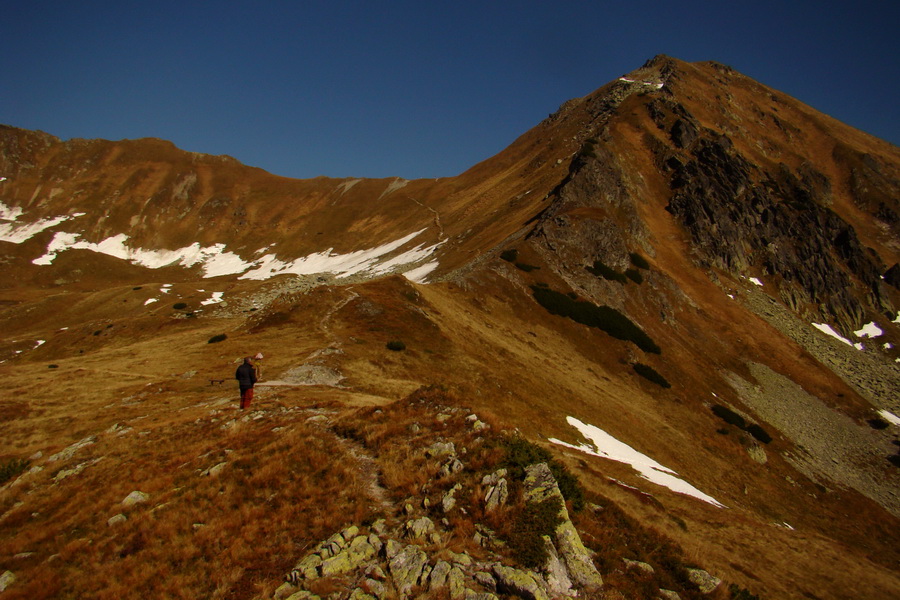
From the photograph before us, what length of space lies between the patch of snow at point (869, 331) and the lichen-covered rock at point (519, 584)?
108117 millimetres

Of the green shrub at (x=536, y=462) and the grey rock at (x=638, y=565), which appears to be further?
the green shrub at (x=536, y=462)

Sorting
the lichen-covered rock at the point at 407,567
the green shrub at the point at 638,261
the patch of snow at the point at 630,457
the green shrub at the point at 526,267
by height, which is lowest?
the patch of snow at the point at 630,457

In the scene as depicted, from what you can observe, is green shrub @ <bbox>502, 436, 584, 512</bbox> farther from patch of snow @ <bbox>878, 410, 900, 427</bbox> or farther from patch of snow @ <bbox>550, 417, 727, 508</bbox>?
patch of snow @ <bbox>878, 410, 900, 427</bbox>

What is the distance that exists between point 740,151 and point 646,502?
4938 inches

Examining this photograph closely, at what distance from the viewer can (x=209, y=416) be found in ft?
58.2

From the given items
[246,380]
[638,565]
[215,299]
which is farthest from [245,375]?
[215,299]

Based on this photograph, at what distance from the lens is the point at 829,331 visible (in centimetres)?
8175

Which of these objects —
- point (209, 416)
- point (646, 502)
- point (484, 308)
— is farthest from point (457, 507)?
point (484, 308)

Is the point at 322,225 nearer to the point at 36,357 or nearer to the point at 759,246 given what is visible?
the point at 36,357

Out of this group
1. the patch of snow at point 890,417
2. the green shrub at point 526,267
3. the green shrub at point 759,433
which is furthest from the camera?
the green shrub at point 526,267

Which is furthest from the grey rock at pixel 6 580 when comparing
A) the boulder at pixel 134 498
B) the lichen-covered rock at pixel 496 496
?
the lichen-covered rock at pixel 496 496

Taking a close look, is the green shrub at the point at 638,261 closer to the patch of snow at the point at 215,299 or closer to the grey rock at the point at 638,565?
the grey rock at the point at 638,565

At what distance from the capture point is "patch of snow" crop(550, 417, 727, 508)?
973 inches

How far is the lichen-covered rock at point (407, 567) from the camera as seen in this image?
816cm
